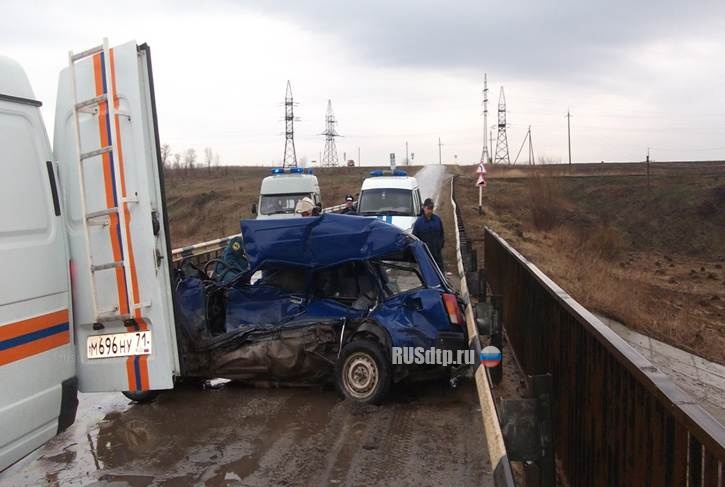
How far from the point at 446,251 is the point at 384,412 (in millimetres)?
13576

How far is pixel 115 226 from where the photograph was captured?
176 inches

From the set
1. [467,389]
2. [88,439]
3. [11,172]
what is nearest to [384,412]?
[467,389]

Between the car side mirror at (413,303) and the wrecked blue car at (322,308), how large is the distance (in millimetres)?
10

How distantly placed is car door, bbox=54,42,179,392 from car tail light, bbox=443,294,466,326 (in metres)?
2.93

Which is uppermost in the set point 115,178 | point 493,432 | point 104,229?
point 115,178

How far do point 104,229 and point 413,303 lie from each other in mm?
3158

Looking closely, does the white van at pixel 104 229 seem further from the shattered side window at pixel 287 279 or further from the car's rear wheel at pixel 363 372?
the shattered side window at pixel 287 279

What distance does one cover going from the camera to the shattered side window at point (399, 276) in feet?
22.5

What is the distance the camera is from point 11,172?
3939 millimetres

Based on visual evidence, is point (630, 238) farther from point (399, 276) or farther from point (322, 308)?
point (322, 308)

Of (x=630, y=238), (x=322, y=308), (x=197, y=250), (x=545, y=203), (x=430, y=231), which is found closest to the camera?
(x=322, y=308)

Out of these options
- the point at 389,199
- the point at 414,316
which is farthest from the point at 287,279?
the point at 389,199

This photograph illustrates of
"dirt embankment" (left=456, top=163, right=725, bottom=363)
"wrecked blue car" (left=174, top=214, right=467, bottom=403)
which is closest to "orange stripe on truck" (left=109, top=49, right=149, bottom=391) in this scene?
"wrecked blue car" (left=174, top=214, right=467, bottom=403)

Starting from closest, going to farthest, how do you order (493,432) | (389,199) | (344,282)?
(493,432)
(344,282)
(389,199)
